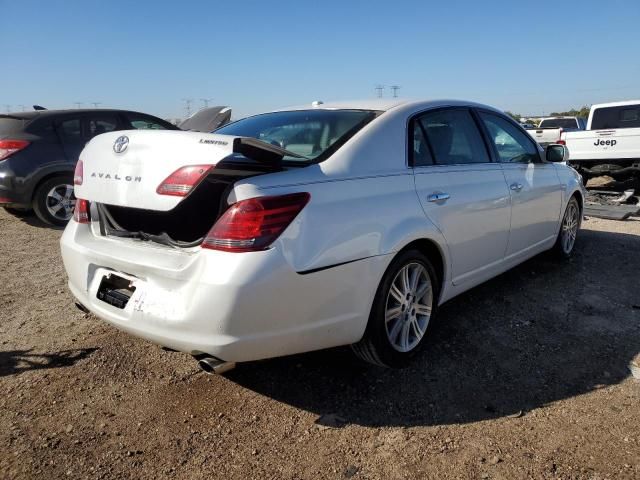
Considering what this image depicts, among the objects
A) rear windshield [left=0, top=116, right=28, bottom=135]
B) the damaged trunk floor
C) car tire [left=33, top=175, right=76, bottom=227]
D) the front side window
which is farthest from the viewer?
the damaged trunk floor

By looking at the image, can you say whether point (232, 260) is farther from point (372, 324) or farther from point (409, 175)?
point (409, 175)

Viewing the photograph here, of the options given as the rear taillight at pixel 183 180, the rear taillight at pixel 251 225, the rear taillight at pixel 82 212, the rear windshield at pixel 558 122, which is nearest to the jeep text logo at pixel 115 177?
the rear taillight at pixel 183 180

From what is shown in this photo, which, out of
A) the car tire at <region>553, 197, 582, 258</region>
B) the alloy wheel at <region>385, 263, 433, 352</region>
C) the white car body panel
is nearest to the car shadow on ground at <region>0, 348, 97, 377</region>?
the alloy wheel at <region>385, 263, 433, 352</region>

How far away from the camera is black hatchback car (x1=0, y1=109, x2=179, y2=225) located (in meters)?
6.80

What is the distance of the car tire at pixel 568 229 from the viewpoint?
16.5ft

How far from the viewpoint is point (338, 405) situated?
2.67 m

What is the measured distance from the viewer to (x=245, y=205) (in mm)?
2205

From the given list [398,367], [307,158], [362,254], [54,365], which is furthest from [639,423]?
[54,365]

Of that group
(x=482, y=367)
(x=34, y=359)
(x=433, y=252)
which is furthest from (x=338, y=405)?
(x=34, y=359)

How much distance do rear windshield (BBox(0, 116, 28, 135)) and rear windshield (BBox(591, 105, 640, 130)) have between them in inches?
416

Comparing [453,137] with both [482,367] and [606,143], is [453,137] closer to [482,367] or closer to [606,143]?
[482,367]

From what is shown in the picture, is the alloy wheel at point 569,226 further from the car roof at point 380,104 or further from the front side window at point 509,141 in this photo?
the car roof at point 380,104

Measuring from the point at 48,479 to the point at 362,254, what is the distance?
1713mm

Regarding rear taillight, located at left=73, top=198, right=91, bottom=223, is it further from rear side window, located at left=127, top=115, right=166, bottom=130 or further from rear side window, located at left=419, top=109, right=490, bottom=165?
rear side window, located at left=127, top=115, right=166, bottom=130
